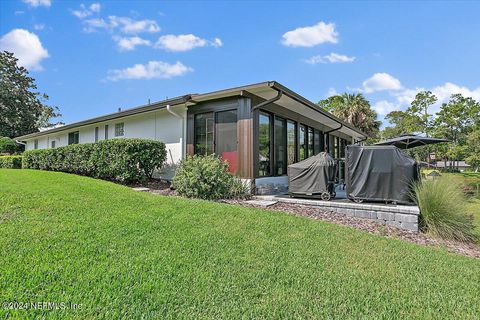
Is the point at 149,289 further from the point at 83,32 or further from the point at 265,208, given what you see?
the point at 83,32

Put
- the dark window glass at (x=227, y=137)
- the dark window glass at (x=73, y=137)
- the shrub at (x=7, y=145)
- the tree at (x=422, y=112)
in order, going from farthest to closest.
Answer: the tree at (x=422, y=112) → the shrub at (x=7, y=145) → the dark window glass at (x=73, y=137) → the dark window glass at (x=227, y=137)

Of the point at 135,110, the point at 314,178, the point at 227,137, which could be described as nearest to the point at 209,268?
the point at 314,178

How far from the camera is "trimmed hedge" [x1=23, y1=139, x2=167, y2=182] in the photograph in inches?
333

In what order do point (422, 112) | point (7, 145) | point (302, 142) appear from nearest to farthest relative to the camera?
point (302, 142), point (7, 145), point (422, 112)

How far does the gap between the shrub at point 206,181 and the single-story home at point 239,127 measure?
699 millimetres

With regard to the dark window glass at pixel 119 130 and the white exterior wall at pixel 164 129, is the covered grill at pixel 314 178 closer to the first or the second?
the white exterior wall at pixel 164 129

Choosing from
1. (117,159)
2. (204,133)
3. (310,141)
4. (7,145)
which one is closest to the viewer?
(117,159)

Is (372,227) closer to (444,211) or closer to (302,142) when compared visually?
(444,211)

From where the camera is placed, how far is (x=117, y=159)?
854cm

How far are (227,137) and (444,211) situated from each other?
18.6ft

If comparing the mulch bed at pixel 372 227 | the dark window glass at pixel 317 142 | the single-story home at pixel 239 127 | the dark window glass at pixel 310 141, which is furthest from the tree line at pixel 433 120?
the mulch bed at pixel 372 227

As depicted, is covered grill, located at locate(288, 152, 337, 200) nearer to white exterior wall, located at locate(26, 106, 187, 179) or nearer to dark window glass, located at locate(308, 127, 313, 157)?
white exterior wall, located at locate(26, 106, 187, 179)

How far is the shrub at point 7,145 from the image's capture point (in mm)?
21878

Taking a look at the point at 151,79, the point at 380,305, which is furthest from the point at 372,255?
the point at 151,79
